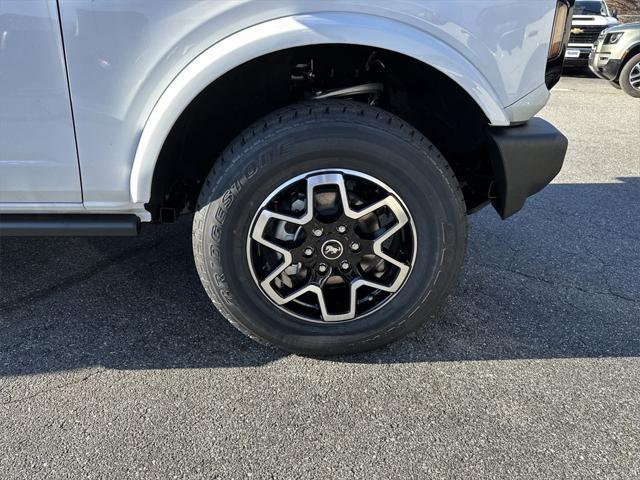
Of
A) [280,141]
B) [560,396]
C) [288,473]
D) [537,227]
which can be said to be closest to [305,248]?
[280,141]

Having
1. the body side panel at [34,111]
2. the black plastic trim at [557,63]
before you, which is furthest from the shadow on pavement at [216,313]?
the black plastic trim at [557,63]

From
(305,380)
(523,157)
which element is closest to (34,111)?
(305,380)

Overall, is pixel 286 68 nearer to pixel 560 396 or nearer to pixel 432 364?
pixel 432 364

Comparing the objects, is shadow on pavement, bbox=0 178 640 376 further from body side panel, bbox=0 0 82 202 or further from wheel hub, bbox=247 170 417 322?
body side panel, bbox=0 0 82 202

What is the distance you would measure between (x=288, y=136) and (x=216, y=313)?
1048 mm

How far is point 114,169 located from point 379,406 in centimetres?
138

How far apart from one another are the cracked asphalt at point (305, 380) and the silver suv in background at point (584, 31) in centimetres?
890

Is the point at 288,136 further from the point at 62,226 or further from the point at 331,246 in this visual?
the point at 62,226

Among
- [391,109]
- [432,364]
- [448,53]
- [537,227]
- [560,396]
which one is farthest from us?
[537,227]

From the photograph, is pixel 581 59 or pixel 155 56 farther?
pixel 581 59

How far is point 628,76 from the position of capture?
28.1ft

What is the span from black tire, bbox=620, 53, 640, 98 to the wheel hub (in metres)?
7.97

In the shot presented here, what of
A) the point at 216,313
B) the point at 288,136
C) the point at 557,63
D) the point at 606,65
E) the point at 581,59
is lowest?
the point at 581,59

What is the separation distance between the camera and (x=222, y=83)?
2.30 m
